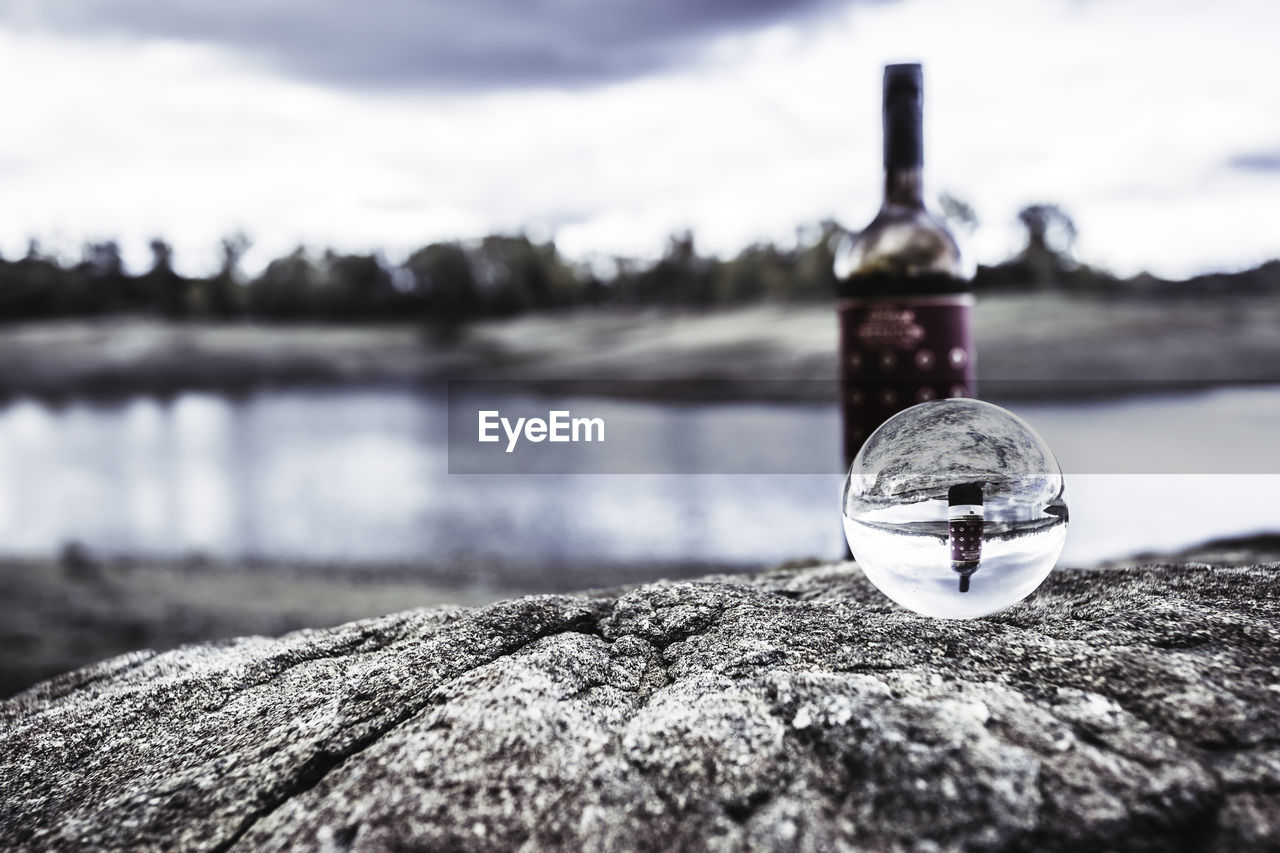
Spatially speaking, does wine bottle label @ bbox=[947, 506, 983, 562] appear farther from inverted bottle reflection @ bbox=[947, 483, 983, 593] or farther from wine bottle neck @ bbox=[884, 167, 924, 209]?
wine bottle neck @ bbox=[884, 167, 924, 209]

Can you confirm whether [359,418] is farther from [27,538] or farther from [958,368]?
[958,368]

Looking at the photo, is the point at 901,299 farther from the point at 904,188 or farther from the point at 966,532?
the point at 966,532

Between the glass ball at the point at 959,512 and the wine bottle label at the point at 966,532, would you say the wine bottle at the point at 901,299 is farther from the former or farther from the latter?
the wine bottle label at the point at 966,532

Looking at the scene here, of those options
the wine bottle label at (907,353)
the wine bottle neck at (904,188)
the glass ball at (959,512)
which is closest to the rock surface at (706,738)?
the glass ball at (959,512)

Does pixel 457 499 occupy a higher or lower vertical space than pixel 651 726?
lower

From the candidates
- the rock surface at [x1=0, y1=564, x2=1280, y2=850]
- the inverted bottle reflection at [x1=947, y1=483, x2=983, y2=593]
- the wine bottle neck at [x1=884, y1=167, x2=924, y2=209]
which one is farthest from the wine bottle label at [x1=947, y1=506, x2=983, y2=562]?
the wine bottle neck at [x1=884, y1=167, x2=924, y2=209]

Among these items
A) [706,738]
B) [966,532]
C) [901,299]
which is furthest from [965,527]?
[901,299]

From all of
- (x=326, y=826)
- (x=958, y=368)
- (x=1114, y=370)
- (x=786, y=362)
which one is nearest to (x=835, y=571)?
(x=958, y=368)
